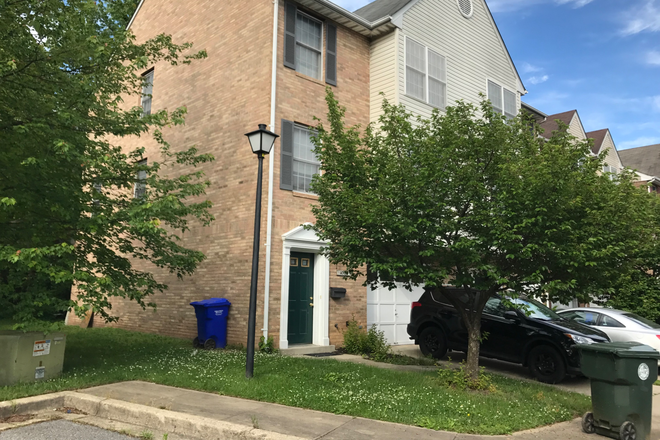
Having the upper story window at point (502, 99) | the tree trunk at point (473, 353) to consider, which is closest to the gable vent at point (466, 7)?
the upper story window at point (502, 99)

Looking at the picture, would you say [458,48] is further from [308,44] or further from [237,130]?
[237,130]

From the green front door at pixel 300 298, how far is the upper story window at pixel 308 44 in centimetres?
484

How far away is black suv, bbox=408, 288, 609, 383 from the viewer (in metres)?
9.45

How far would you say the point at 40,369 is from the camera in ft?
24.7

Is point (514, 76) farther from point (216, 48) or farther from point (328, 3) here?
point (216, 48)

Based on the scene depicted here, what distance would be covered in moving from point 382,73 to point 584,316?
327 inches

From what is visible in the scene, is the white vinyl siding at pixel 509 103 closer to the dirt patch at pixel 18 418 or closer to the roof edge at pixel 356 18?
the roof edge at pixel 356 18

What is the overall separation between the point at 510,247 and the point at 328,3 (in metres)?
8.96

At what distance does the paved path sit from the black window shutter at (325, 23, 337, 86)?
10.1 m

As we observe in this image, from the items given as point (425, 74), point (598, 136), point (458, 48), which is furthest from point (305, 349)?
point (598, 136)

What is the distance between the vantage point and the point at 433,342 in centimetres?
1176

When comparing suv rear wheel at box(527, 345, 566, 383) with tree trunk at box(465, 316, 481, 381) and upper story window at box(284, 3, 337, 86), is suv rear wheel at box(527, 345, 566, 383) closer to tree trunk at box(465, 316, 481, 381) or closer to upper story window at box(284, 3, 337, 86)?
tree trunk at box(465, 316, 481, 381)

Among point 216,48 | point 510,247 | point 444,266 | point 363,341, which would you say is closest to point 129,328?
point 363,341

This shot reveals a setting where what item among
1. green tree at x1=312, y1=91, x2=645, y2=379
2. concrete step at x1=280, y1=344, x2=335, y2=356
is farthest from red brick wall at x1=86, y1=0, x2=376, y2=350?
green tree at x1=312, y1=91, x2=645, y2=379
